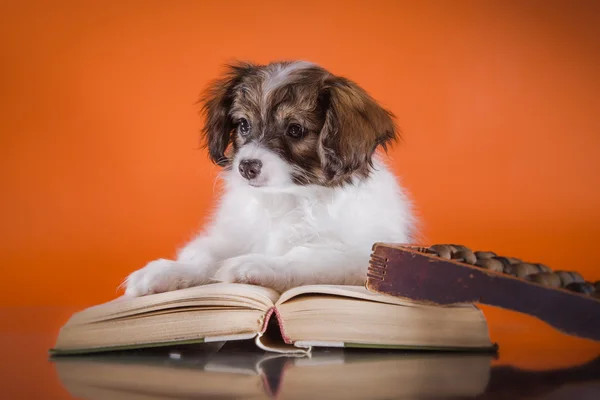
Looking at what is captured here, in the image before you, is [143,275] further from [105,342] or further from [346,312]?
[346,312]

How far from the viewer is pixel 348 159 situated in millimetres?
2844

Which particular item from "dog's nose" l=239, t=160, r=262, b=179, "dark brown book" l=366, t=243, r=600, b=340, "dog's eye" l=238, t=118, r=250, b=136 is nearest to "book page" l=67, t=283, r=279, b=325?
"dark brown book" l=366, t=243, r=600, b=340

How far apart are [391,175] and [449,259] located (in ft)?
4.43

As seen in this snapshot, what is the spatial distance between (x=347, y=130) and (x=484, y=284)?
107 centimetres

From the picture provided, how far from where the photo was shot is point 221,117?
3.19 metres

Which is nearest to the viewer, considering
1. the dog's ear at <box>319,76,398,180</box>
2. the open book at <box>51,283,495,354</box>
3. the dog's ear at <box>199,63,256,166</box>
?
the open book at <box>51,283,495,354</box>

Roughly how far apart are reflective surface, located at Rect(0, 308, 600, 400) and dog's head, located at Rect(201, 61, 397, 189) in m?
0.74

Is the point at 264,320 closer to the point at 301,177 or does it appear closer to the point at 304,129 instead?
the point at 301,177

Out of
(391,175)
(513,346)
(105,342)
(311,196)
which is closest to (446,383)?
(513,346)

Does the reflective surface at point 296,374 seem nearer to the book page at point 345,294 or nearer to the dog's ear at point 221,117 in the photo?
the book page at point 345,294

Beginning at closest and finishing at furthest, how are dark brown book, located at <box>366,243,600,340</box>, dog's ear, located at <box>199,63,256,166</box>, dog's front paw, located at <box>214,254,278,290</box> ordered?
dark brown book, located at <box>366,243,600,340</box>
dog's front paw, located at <box>214,254,278,290</box>
dog's ear, located at <box>199,63,256,166</box>

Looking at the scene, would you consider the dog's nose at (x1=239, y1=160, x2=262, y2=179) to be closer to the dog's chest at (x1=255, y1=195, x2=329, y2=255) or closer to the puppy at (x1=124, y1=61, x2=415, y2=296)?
the puppy at (x1=124, y1=61, x2=415, y2=296)

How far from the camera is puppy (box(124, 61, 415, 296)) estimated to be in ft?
8.99

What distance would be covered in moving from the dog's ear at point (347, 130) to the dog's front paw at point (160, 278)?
0.68 meters
